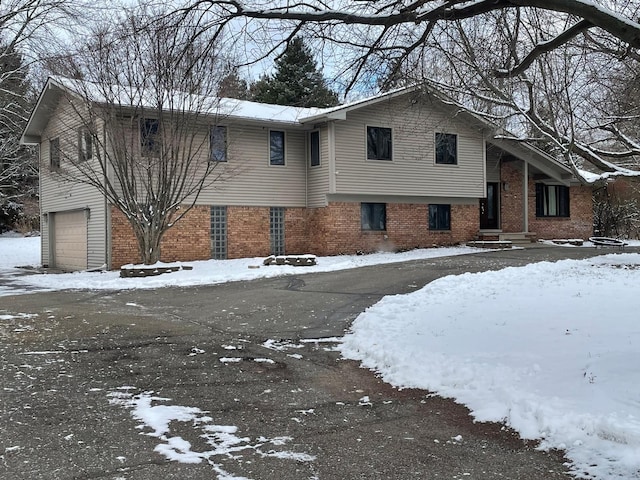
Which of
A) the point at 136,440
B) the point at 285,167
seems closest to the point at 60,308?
the point at 136,440

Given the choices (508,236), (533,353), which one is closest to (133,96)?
(533,353)

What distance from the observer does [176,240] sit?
19.3m

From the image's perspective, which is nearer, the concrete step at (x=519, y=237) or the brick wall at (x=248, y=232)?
the brick wall at (x=248, y=232)

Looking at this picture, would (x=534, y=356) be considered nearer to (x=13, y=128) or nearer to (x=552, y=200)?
(x=552, y=200)

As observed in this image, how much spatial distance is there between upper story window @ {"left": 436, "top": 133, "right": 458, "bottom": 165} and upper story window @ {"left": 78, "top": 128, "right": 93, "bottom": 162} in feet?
42.9

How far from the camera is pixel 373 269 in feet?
53.8

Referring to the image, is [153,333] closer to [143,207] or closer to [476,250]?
[143,207]

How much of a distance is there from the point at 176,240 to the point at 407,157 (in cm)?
937

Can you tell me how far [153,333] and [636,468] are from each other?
6591mm

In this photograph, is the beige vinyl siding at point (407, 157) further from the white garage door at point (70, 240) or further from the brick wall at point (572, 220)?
the white garage door at point (70, 240)

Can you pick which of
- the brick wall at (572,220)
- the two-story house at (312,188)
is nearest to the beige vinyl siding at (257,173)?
the two-story house at (312,188)

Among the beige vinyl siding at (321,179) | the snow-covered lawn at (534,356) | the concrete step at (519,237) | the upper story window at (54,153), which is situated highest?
the upper story window at (54,153)

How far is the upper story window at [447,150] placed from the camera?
→ 23.6m

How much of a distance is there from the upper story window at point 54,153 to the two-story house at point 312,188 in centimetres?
11
